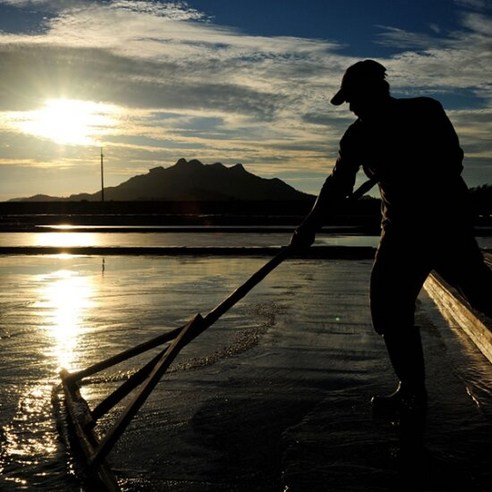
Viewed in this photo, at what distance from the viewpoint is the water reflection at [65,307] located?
6008 millimetres

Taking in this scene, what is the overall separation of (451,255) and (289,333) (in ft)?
9.83

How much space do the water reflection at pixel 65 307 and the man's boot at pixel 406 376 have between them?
2.32 meters

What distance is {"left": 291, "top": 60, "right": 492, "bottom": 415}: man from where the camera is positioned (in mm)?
3848

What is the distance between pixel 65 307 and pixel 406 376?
5283 millimetres

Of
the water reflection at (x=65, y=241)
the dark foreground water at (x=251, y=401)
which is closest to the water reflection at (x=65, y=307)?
the dark foreground water at (x=251, y=401)

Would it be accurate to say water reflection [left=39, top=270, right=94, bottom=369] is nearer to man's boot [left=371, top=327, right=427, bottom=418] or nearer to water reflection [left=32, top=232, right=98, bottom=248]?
man's boot [left=371, top=327, right=427, bottom=418]

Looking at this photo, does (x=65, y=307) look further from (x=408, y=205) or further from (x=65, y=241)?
(x=65, y=241)

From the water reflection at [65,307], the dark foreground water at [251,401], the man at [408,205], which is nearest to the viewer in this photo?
the dark foreground water at [251,401]

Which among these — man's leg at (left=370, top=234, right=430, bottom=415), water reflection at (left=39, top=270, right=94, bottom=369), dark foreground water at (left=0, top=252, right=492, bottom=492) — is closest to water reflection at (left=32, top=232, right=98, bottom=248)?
water reflection at (left=39, top=270, right=94, bottom=369)

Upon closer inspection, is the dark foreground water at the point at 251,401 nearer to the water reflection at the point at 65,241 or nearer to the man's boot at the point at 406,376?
the man's boot at the point at 406,376

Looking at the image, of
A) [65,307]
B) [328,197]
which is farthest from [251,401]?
[65,307]

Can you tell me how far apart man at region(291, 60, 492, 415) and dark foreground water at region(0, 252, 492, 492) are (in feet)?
1.67

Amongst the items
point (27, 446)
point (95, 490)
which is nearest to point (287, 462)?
point (95, 490)

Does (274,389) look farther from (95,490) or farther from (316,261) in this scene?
(316,261)
